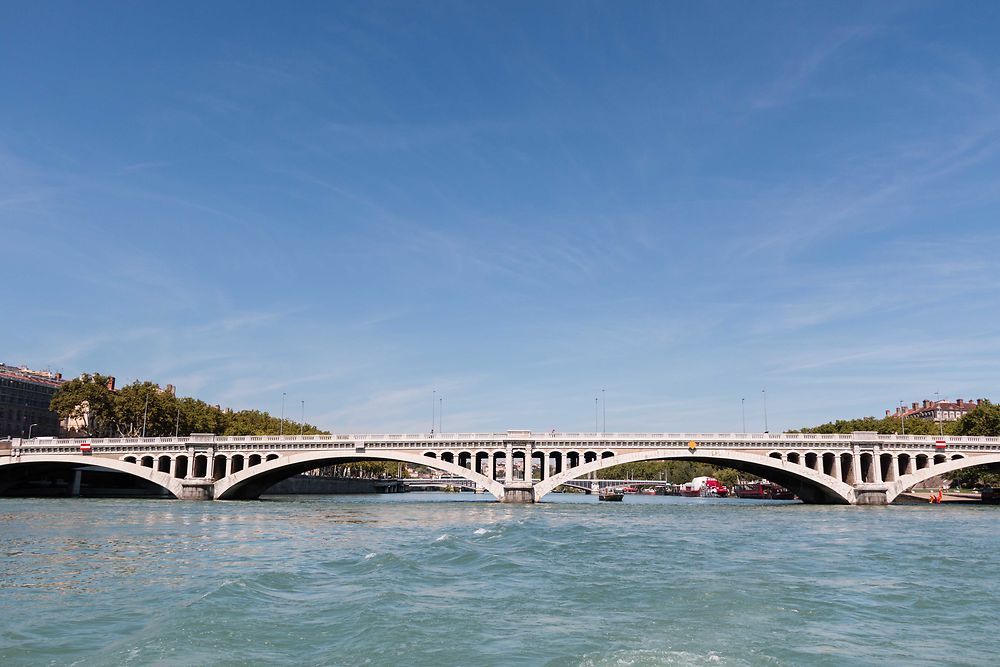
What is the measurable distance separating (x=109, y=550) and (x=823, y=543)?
37.0 m

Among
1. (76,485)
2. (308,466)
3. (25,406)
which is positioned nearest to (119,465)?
(76,485)

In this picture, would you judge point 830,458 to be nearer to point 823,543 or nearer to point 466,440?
point 466,440

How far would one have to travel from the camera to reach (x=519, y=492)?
89625 mm

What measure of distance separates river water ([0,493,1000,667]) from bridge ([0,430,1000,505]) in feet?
124

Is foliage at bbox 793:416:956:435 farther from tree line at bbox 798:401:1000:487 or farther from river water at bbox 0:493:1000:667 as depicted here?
river water at bbox 0:493:1000:667

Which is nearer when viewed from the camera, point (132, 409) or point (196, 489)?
point (196, 489)

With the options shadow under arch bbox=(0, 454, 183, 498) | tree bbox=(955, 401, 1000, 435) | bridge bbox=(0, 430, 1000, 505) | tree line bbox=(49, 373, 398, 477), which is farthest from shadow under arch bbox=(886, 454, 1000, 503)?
tree line bbox=(49, 373, 398, 477)

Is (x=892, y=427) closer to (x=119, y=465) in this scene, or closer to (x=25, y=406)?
(x=119, y=465)

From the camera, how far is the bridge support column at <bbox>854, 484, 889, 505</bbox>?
→ 286 ft

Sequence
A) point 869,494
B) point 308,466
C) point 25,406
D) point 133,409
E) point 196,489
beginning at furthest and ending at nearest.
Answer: point 25,406 < point 133,409 < point 308,466 < point 196,489 < point 869,494

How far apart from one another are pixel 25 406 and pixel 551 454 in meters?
113

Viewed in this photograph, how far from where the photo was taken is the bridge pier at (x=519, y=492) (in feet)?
292

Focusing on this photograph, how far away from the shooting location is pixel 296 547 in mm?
40750

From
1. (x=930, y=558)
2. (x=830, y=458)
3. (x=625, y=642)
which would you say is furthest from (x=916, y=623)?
(x=830, y=458)
